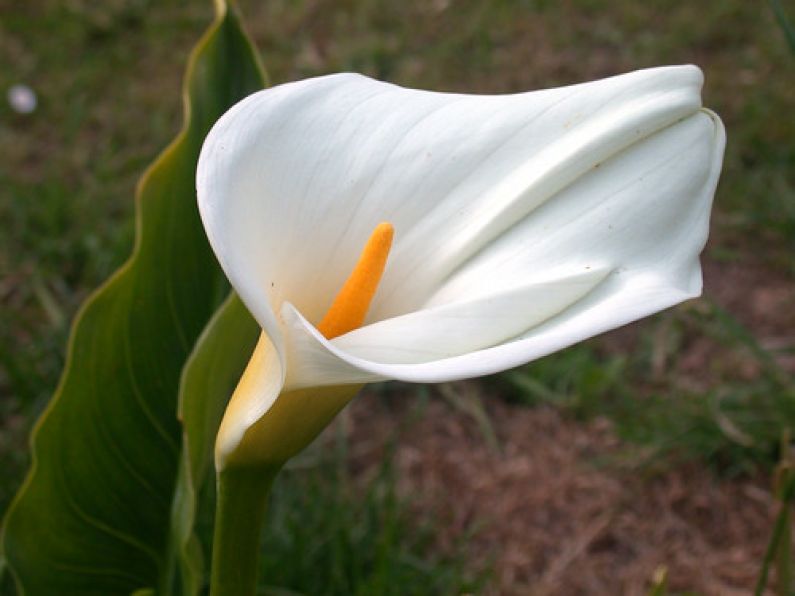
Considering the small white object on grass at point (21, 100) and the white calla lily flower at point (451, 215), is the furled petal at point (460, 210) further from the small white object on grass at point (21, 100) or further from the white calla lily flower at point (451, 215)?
the small white object on grass at point (21, 100)

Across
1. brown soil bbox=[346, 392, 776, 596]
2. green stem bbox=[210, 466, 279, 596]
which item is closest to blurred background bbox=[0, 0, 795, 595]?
brown soil bbox=[346, 392, 776, 596]

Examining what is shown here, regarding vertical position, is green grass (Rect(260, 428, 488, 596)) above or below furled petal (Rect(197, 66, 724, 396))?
below

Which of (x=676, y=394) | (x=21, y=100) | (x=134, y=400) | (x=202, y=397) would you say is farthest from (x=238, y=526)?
(x=21, y=100)

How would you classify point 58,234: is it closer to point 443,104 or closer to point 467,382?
point 467,382

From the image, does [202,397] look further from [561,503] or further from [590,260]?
[561,503]

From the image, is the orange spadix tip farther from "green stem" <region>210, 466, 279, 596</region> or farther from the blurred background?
the blurred background

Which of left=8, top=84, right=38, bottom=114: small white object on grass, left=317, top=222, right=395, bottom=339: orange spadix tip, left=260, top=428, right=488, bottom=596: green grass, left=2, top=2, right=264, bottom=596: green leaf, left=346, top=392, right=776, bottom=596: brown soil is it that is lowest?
left=346, top=392, right=776, bottom=596: brown soil

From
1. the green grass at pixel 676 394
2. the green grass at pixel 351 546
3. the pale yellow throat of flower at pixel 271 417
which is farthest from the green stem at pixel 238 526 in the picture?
the green grass at pixel 676 394
